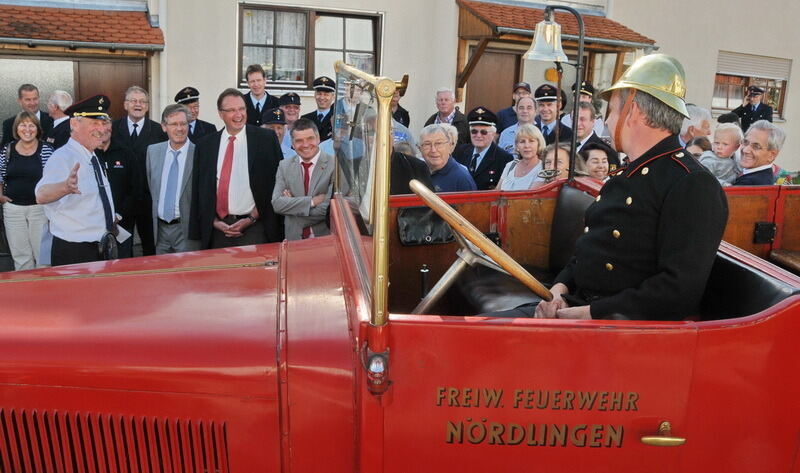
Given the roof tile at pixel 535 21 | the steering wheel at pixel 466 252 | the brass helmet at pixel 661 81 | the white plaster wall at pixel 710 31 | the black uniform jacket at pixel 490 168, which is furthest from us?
the white plaster wall at pixel 710 31

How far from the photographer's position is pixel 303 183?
4.55 meters

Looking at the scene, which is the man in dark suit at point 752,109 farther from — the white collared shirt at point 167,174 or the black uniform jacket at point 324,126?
the white collared shirt at point 167,174

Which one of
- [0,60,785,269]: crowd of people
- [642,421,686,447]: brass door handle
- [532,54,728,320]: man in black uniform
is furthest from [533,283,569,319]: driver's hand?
[0,60,785,269]: crowd of people

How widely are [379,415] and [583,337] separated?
0.52m

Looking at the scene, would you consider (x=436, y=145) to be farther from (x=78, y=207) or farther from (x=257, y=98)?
(x=257, y=98)

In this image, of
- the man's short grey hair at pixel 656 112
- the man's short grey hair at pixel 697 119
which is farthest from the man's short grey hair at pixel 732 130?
the man's short grey hair at pixel 656 112

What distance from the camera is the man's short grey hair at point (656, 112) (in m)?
2.21

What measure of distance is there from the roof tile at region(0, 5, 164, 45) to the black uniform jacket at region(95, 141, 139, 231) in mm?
3899

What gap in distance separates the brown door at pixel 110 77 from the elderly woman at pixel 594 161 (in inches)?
267

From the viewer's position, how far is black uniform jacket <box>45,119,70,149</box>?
267 inches

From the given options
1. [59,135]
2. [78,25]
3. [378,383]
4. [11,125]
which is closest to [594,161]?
[378,383]

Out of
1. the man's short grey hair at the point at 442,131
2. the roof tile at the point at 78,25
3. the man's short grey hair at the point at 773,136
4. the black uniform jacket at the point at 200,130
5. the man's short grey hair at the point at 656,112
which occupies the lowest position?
the black uniform jacket at the point at 200,130

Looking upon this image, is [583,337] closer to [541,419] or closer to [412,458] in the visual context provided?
[541,419]

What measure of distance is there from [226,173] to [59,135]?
3.22 metres
